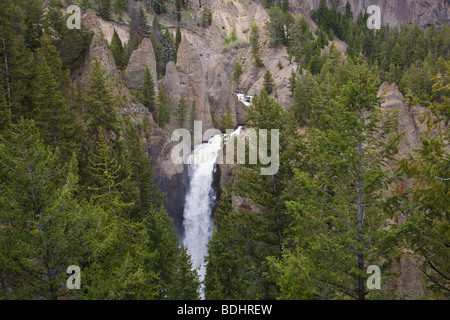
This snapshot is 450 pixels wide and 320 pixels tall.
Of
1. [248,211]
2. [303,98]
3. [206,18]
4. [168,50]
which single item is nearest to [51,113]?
[248,211]

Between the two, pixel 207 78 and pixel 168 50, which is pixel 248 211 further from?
pixel 168 50

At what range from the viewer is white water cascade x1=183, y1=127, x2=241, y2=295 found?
33.0m

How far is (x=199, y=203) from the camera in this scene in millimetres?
35875

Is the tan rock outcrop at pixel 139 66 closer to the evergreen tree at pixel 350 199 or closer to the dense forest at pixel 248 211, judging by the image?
the dense forest at pixel 248 211

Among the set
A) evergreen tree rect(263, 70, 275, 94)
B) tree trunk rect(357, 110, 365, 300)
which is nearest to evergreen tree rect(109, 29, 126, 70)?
evergreen tree rect(263, 70, 275, 94)

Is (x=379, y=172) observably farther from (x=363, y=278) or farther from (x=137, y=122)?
(x=137, y=122)

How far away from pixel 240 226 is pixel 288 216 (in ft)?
10.4

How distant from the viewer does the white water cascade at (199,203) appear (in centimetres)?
3300

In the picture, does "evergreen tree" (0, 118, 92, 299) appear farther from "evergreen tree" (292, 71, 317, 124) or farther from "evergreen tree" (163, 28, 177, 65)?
"evergreen tree" (163, 28, 177, 65)

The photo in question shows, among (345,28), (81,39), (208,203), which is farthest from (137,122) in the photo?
(345,28)

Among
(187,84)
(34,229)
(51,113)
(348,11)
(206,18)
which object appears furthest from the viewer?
(348,11)

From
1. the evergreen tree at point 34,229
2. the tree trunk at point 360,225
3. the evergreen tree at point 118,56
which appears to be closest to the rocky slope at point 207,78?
the tree trunk at point 360,225

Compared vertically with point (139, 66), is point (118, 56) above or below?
above
